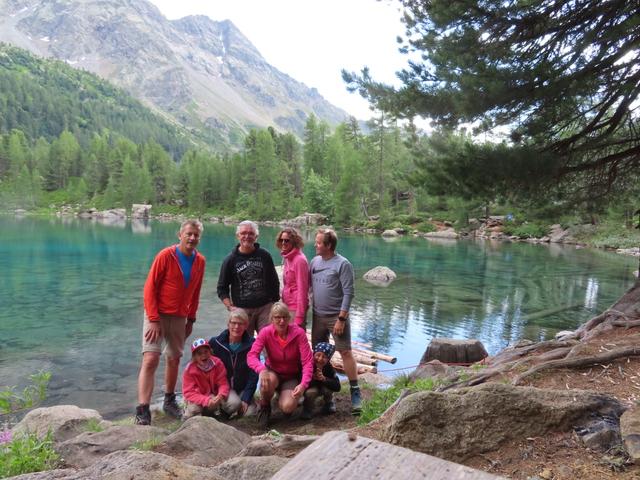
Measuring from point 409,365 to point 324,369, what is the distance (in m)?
5.41

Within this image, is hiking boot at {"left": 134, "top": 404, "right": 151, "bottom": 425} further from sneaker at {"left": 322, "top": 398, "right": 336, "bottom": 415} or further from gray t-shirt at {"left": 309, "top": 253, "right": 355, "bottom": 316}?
gray t-shirt at {"left": 309, "top": 253, "right": 355, "bottom": 316}

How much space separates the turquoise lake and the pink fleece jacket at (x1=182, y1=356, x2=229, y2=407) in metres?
2.37

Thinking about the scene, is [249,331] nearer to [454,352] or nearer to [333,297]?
[333,297]

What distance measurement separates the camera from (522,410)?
305 cm

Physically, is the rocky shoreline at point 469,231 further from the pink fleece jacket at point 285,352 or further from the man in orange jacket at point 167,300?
the man in orange jacket at point 167,300

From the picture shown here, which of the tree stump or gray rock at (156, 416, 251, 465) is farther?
the tree stump

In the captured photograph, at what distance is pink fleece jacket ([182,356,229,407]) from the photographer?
19.5 ft

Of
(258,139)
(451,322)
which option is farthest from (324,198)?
(451,322)

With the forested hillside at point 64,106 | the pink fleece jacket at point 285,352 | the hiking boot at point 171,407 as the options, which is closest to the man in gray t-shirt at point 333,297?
the pink fleece jacket at point 285,352

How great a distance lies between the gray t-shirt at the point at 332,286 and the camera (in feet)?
19.8

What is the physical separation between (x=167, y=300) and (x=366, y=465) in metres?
4.83

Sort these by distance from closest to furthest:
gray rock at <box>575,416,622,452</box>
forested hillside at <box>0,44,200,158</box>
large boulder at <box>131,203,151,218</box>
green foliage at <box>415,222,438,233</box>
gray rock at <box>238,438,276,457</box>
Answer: gray rock at <box>575,416,622,452</box> < gray rock at <box>238,438,276,457</box> < green foliage at <box>415,222,438,233</box> < large boulder at <box>131,203,151,218</box> < forested hillside at <box>0,44,200,158</box>

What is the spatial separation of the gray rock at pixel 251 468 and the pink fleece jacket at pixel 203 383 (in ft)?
11.0

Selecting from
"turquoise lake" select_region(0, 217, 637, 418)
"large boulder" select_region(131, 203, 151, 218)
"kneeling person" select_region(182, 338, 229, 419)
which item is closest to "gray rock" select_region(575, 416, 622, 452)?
"kneeling person" select_region(182, 338, 229, 419)
